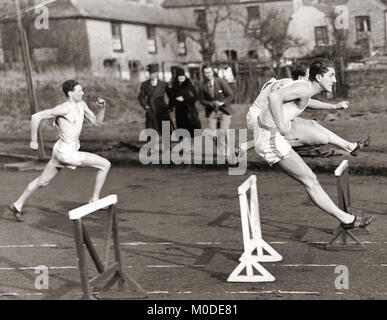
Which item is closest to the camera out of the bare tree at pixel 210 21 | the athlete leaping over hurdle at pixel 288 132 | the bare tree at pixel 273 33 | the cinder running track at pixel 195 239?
the cinder running track at pixel 195 239

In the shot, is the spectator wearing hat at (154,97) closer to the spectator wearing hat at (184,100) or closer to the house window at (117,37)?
the spectator wearing hat at (184,100)

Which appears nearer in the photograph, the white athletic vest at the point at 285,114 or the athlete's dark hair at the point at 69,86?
the white athletic vest at the point at 285,114

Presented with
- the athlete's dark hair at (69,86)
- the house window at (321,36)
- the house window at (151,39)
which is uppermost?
the house window at (151,39)

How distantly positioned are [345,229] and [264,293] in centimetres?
176

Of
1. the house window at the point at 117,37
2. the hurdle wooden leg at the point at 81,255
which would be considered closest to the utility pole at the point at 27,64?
the hurdle wooden leg at the point at 81,255

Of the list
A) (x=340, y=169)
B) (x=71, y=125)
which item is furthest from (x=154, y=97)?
(x=340, y=169)

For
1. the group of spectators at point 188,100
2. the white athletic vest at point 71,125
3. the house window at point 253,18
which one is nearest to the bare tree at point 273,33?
the house window at point 253,18

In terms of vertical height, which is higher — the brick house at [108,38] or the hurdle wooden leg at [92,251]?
the brick house at [108,38]

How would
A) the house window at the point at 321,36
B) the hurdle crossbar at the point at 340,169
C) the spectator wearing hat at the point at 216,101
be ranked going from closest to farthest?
the hurdle crossbar at the point at 340,169, the spectator wearing hat at the point at 216,101, the house window at the point at 321,36

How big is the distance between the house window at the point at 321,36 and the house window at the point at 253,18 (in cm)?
933

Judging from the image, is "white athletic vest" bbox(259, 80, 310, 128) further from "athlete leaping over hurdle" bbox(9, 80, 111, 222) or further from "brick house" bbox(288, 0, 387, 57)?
"brick house" bbox(288, 0, 387, 57)

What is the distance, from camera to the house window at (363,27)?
2694 cm

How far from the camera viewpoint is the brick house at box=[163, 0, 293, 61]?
131ft
